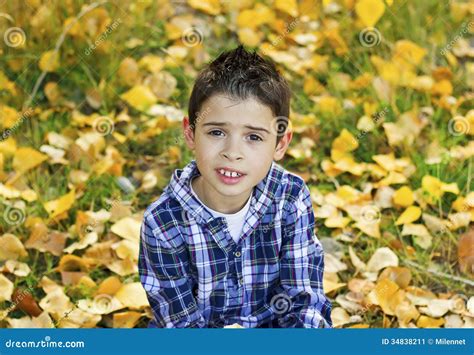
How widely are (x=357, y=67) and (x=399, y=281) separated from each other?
94 centimetres

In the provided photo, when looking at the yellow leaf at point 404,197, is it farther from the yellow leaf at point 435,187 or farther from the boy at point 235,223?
the boy at point 235,223

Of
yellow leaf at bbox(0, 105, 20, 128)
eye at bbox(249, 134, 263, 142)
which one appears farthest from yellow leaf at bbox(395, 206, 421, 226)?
yellow leaf at bbox(0, 105, 20, 128)

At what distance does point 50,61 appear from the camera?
311 cm

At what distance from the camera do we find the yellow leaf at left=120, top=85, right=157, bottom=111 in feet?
9.97

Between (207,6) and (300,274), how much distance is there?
1491mm

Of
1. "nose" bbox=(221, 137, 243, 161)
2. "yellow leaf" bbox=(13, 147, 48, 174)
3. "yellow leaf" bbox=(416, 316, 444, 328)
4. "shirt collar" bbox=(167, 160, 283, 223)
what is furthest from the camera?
"yellow leaf" bbox=(13, 147, 48, 174)

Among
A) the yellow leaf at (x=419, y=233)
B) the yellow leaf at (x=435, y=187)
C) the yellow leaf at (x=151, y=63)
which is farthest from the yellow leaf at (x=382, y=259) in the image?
the yellow leaf at (x=151, y=63)

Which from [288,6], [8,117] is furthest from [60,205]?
[288,6]

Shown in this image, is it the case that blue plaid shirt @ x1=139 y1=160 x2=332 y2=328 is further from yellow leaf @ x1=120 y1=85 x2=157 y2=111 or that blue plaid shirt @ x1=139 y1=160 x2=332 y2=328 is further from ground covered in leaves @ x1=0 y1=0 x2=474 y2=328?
yellow leaf @ x1=120 y1=85 x2=157 y2=111

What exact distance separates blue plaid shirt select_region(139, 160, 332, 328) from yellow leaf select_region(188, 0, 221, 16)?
4.31ft

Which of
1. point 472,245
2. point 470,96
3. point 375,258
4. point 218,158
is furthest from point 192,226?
point 470,96

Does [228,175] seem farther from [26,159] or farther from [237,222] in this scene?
[26,159]

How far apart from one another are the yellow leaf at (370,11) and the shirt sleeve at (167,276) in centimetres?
147

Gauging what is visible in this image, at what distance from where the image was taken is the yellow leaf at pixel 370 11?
10.5 feet
